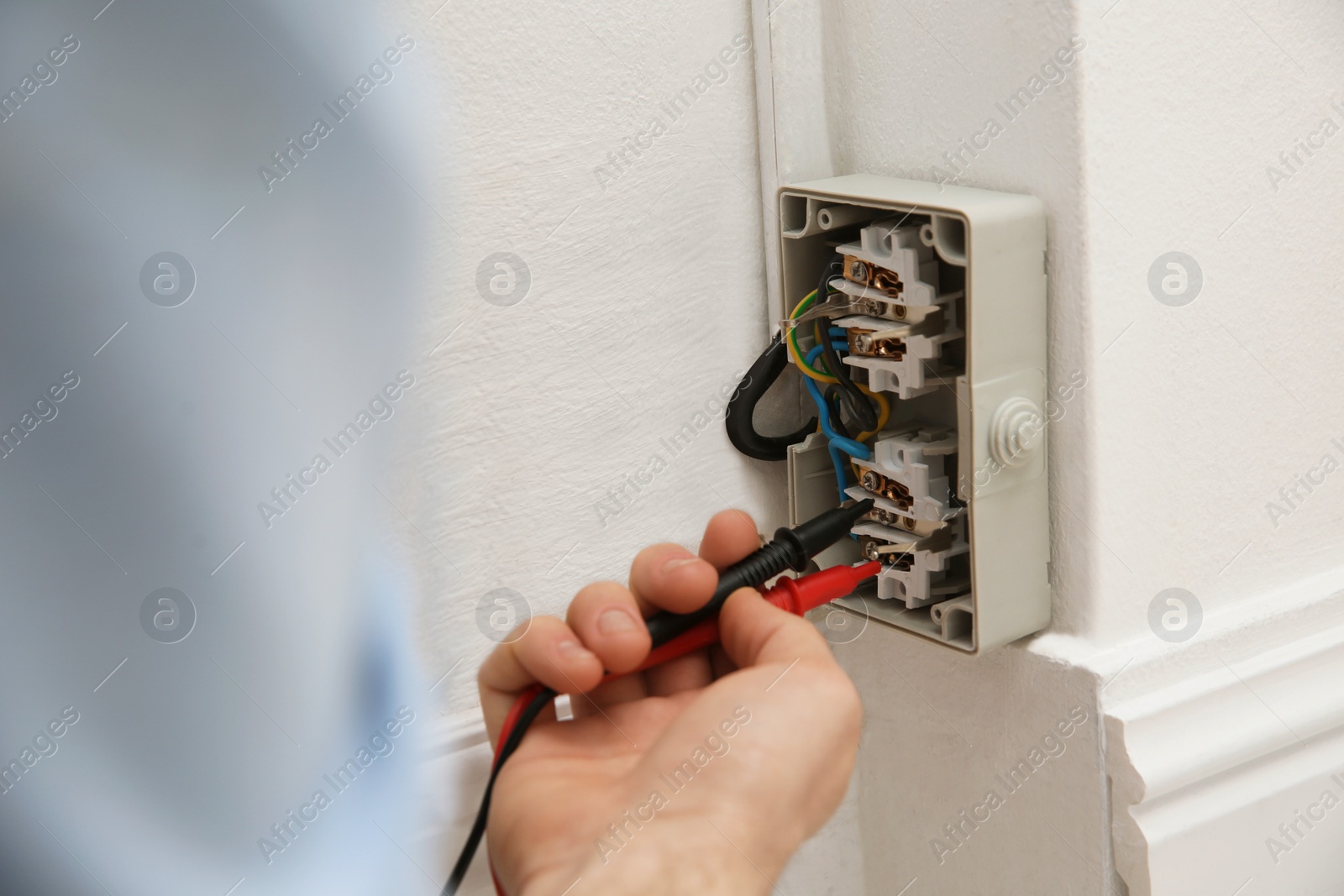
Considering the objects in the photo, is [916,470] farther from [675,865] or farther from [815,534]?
[675,865]

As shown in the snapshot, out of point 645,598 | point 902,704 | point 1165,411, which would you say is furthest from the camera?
point 902,704

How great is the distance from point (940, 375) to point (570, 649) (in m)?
0.32

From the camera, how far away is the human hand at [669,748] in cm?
52

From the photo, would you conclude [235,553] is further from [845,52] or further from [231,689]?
[845,52]

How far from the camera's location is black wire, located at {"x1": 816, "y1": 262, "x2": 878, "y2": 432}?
2.64 feet

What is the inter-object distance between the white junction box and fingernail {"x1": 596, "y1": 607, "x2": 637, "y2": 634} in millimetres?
244

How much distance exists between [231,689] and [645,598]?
267 millimetres

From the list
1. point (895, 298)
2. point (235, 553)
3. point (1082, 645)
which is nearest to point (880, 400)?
point (895, 298)

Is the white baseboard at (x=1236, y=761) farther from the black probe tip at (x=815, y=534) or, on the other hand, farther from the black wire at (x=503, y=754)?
the black wire at (x=503, y=754)

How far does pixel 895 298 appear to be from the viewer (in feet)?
2.42

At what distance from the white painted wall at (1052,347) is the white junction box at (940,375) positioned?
0.10 ft

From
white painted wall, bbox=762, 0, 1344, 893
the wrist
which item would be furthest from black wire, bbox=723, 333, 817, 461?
the wrist

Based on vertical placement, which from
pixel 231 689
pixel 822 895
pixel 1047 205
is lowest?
pixel 822 895

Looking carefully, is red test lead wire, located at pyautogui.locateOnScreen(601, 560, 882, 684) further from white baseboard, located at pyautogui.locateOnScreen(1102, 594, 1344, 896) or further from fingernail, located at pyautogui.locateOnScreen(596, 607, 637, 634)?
white baseboard, located at pyautogui.locateOnScreen(1102, 594, 1344, 896)
